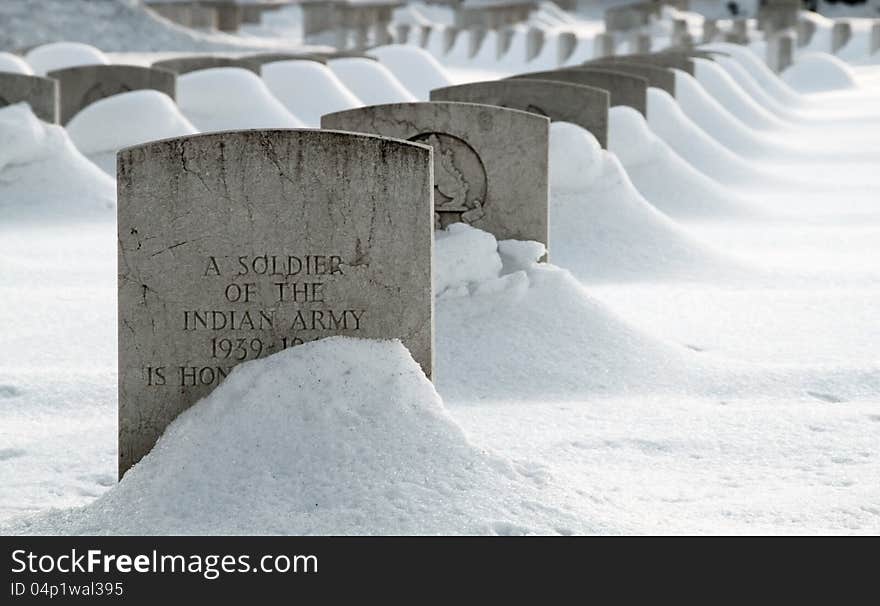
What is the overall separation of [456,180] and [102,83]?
7131 mm

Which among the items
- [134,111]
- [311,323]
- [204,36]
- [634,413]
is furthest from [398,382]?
[204,36]

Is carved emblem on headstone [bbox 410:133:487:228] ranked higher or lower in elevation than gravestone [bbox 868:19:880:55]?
lower

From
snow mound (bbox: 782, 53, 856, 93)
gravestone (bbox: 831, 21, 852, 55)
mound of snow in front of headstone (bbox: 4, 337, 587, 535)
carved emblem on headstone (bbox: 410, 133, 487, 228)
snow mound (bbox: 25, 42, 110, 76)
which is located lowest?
mound of snow in front of headstone (bbox: 4, 337, 587, 535)

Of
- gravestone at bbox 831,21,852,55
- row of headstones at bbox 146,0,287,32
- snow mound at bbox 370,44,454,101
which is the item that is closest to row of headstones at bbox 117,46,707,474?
snow mound at bbox 370,44,454,101

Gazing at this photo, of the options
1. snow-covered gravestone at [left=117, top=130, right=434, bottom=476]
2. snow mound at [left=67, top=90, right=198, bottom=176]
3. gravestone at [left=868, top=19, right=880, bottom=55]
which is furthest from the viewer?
gravestone at [left=868, top=19, right=880, bottom=55]

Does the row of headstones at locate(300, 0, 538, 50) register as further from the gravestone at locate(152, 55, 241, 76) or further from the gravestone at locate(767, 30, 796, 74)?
the gravestone at locate(152, 55, 241, 76)

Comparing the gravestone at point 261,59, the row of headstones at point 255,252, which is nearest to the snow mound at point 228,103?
the gravestone at point 261,59

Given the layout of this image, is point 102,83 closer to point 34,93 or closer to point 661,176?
point 34,93

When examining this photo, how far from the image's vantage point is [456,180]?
694 centimetres

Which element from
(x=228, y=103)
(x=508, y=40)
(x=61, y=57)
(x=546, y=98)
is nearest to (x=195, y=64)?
(x=61, y=57)

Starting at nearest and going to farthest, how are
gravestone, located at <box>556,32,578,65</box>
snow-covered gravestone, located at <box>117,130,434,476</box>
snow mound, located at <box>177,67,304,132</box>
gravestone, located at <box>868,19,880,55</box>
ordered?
1. snow-covered gravestone, located at <box>117,130,434,476</box>
2. snow mound, located at <box>177,67,304,132</box>
3. gravestone, located at <box>556,32,578,65</box>
4. gravestone, located at <box>868,19,880,55</box>

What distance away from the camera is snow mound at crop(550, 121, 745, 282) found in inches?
363

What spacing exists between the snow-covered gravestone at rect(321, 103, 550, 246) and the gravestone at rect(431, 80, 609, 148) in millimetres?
2184

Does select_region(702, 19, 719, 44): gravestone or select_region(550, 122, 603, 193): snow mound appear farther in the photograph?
select_region(702, 19, 719, 44): gravestone
